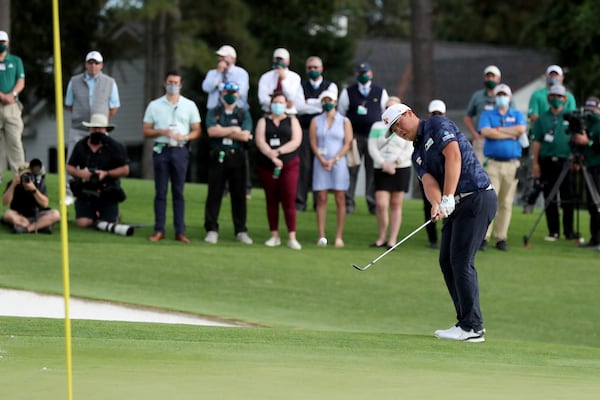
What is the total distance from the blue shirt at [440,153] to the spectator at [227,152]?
7.19m

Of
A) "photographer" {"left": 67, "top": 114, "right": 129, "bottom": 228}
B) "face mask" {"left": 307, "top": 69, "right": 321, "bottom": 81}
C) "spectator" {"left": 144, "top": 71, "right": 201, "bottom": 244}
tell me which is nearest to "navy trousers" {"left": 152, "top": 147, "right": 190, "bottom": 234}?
"spectator" {"left": 144, "top": 71, "right": 201, "bottom": 244}

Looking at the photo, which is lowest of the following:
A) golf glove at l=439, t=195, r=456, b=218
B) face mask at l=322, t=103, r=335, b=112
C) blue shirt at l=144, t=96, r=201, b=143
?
golf glove at l=439, t=195, r=456, b=218

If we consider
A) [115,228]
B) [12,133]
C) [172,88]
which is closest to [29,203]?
[115,228]

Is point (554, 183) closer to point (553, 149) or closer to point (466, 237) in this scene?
point (553, 149)

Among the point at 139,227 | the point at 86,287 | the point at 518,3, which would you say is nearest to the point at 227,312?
the point at 86,287

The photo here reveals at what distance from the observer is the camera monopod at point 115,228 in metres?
17.5

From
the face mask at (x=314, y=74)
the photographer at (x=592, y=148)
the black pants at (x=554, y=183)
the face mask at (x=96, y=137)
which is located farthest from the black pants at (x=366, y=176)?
the face mask at (x=96, y=137)

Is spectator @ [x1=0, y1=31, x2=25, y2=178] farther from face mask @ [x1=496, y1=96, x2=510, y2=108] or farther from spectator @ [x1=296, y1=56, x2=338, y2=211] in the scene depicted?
face mask @ [x1=496, y1=96, x2=510, y2=108]

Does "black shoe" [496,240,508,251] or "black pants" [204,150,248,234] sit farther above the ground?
"black pants" [204,150,248,234]

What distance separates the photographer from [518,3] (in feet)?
186

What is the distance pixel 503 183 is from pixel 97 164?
18.2 ft

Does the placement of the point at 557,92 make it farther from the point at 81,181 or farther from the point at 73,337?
the point at 73,337

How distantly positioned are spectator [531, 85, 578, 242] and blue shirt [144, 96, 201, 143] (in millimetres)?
5159

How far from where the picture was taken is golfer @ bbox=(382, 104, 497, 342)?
31.6 feet
